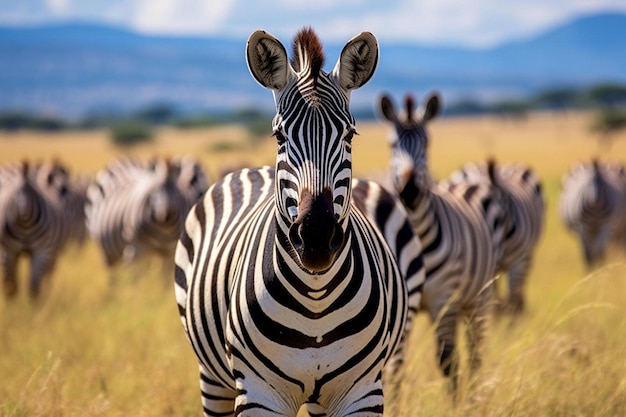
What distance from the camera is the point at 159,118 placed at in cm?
13188

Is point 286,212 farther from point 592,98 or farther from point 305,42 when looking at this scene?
point 592,98

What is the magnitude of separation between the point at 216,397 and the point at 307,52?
185 centimetres

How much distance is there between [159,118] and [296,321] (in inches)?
5179

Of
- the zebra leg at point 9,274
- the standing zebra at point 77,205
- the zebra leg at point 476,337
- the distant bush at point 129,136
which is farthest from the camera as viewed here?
the distant bush at point 129,136

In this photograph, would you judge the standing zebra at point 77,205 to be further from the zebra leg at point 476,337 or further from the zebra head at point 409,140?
the zebra leg at point 476,337

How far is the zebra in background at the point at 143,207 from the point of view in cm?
1199

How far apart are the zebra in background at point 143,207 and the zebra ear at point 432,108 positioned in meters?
5.48

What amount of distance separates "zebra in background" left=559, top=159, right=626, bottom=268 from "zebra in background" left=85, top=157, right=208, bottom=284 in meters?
6.66

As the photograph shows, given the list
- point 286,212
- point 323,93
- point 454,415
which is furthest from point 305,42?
point 454,415

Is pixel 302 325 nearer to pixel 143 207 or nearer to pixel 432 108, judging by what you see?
pixel 432 108

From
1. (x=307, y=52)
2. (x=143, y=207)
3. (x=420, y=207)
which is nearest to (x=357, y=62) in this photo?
(x=307, y=52)

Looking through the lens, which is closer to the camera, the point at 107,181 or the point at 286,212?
the point at 286,212

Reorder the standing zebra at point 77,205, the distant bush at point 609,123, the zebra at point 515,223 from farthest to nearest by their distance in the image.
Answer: the distant bush at point 609,123 → the standing zebra at point 77,205 → the zebra at point 515,223

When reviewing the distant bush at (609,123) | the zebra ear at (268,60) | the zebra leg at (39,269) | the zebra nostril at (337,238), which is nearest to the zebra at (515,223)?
the zebra leg at (39,269)
